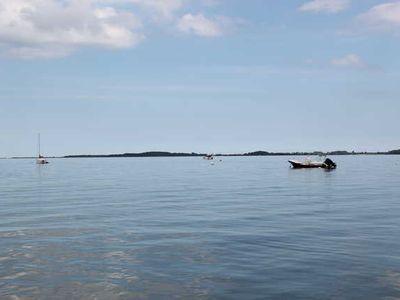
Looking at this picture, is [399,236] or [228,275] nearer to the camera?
[228,275]

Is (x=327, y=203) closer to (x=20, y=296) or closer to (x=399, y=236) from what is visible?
(x=399, y=236)

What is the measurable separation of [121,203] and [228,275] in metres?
24.4

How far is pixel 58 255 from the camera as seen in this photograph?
1825cm

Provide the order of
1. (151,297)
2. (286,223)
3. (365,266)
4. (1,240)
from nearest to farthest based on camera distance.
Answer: (151,297), (365,266), (1,240), (286,223)

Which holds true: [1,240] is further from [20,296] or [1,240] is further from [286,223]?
[286,223]

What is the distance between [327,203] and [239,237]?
1845cm

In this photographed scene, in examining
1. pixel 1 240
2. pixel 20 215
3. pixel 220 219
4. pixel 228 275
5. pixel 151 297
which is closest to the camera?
pixel 151 297

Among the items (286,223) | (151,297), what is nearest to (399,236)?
(286,223)

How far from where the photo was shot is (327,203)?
126 ft

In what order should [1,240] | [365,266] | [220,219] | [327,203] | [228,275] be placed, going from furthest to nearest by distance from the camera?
[327,203]
[220,219]
[1,240]
[365,266]
[228,275]

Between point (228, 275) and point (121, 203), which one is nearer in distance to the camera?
point (228, 275)

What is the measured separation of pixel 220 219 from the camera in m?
28.4

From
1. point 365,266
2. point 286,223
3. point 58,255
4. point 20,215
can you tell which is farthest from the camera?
point 20,215

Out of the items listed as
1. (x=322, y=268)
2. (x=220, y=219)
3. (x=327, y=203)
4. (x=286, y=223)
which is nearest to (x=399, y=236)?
(x=286, y=223)
